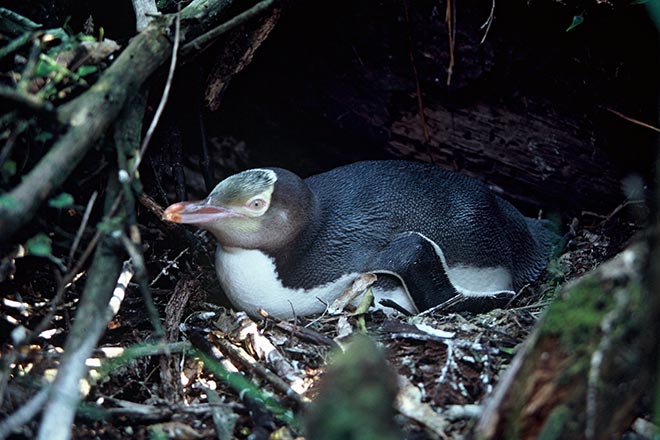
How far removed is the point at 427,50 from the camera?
3.83 metres

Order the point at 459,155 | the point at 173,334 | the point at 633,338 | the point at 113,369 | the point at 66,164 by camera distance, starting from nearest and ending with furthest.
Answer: the point at 633,338
the point at 66,164
the point at 113,369
the point at 173,334
the point at 459,155

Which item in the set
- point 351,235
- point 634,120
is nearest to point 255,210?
point 351,235

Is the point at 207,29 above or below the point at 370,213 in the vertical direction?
above

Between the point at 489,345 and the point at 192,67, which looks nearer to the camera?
the point at 489,345

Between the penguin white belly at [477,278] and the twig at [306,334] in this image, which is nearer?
the twig at [306,334]

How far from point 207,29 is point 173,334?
1.28 metres

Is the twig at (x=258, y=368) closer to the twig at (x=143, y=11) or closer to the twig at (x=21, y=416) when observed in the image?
the twig at (x=21, y=416)

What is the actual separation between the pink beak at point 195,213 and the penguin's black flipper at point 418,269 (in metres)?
0.74

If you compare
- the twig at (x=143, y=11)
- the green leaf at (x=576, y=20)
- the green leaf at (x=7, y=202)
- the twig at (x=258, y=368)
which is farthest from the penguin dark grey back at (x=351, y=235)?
the green leaf at (x=7, y=202)

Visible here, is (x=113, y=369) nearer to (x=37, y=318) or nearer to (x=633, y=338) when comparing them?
(x=37, y=318)

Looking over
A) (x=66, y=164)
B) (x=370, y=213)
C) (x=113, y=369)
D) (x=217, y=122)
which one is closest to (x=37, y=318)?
(x=113, y=369)

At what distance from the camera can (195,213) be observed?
3.14 m

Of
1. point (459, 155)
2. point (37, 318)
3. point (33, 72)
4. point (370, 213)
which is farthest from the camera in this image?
point (459, 155)

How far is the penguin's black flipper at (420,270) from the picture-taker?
3.35 m
